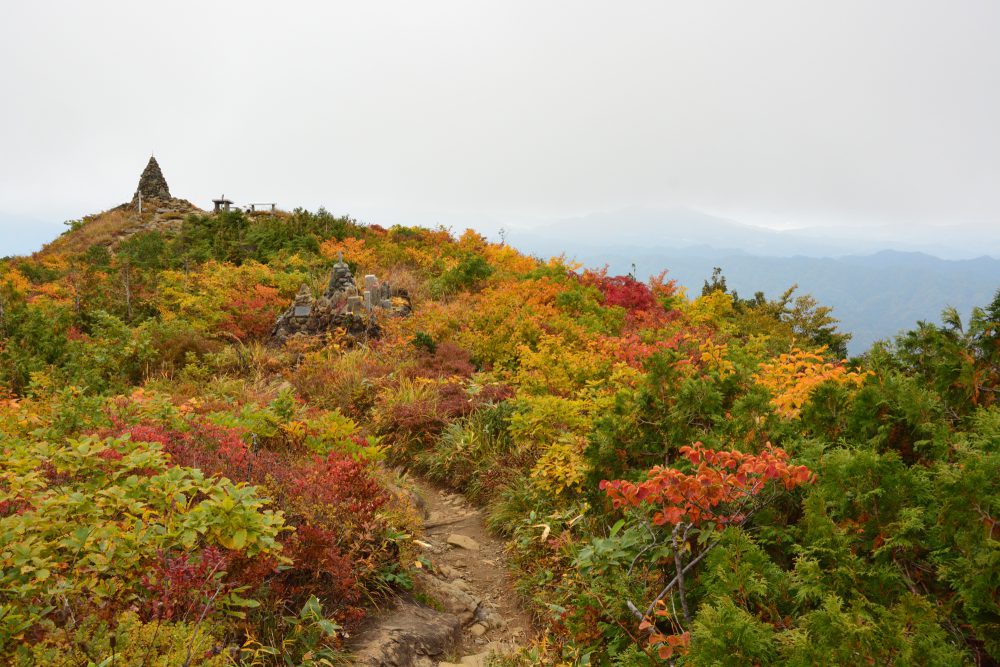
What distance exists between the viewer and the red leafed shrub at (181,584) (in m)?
2.65

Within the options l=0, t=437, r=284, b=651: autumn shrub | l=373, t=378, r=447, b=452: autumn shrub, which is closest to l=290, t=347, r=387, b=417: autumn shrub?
l=373, t=378, r=447, b=452: autumn shrub

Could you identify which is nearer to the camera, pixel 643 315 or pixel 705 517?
pixel 705 517

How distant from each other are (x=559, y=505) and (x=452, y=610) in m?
1.57

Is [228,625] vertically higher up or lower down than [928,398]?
lower down

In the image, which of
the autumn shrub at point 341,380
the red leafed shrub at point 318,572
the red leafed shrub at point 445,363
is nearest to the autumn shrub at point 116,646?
the red leafed shrub at point 318,572

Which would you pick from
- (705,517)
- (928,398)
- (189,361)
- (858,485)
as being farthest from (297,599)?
(189,361)

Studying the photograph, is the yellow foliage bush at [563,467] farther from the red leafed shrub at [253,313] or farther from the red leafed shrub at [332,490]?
the red leafed shrub at [253,313]

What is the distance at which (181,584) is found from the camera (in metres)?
2.69

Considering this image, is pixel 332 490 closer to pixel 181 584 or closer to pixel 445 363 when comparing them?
pixel 181 584

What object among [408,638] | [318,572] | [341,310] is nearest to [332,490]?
[318,572]

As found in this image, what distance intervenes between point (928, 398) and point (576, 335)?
20.5 ft

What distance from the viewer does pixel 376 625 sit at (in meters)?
3.82

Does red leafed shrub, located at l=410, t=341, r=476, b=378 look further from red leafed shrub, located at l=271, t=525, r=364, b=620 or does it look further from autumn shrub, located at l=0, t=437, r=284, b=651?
autumn shrub, located at l=0, t=437, r=284, b=651

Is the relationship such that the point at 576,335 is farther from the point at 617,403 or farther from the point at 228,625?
the point at 228,625
